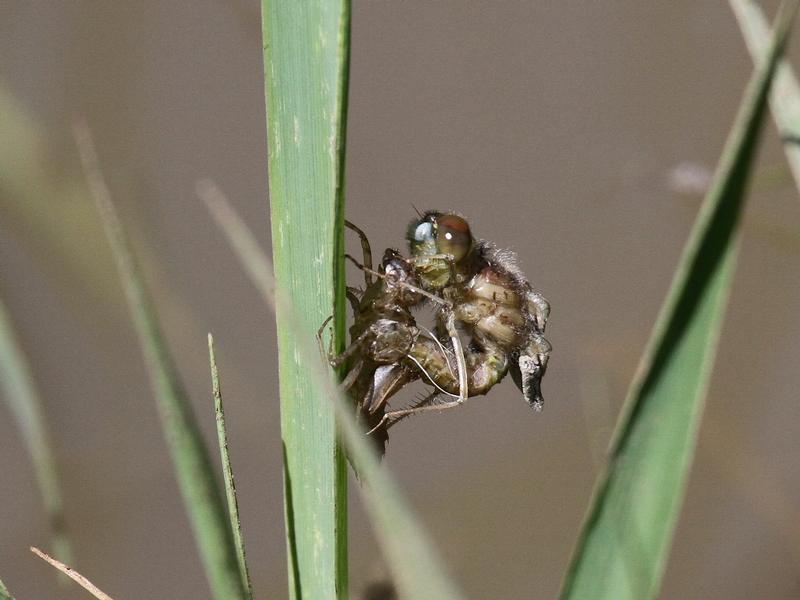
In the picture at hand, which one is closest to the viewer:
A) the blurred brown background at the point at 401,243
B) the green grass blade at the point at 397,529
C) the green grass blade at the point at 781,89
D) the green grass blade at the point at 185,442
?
the green grass blade at the point at 397,529

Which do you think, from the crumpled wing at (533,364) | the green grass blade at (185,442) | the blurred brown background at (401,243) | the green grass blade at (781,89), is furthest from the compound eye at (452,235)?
the blurred brown background at (401,243)

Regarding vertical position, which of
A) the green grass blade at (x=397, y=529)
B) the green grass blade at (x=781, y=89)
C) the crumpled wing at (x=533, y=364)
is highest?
the green grass blade at (x=781, y=89)

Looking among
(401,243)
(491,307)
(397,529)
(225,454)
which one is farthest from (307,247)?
(401,243)

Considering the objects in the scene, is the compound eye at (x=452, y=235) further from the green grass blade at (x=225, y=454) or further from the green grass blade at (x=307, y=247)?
the green grass blade at (x=225, y=454)

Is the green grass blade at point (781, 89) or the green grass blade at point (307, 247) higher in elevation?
the green grass blade at point (781, 89)

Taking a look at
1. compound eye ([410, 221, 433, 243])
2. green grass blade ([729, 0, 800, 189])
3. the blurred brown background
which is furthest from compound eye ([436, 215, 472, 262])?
the blurred brown background
